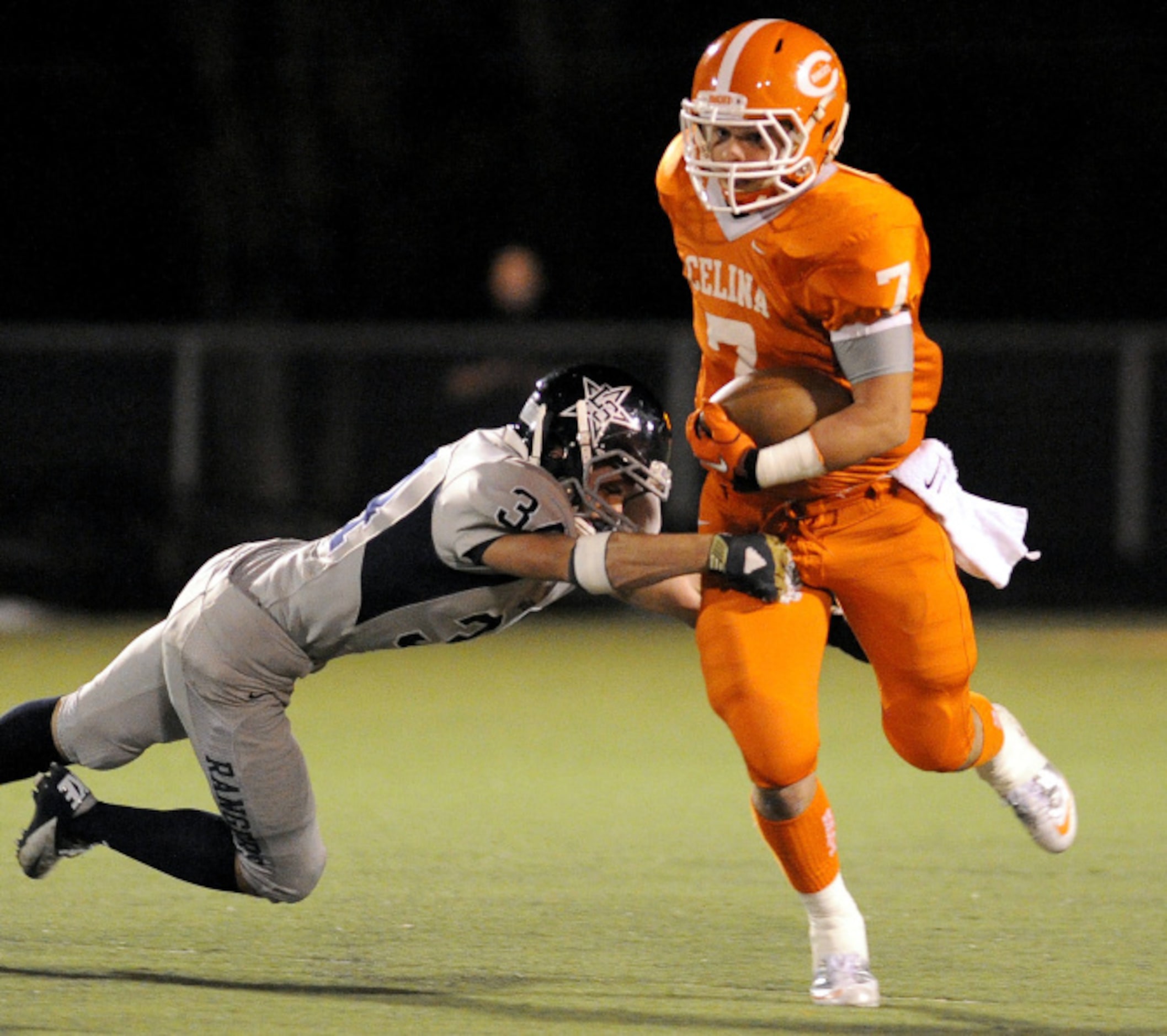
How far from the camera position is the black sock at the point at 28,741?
15.3 ft

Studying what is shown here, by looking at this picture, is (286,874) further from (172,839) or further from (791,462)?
(791,462)

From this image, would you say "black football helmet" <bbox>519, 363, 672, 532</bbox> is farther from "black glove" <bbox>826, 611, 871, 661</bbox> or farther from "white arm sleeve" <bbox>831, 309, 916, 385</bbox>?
"black glove" <bbox>826, 611, 871, 661</bbox>

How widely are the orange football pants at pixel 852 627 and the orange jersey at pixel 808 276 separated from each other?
0.08 meters

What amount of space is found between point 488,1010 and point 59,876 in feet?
5.17

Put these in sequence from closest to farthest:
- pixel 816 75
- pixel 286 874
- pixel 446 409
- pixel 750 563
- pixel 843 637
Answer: pixel 750 563 < pixel 816 75 < pixel 286 874 < pixel 843 637 < pixel 446 409

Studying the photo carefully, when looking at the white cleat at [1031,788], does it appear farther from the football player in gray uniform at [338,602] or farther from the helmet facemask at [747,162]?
the helmet facemask at [747,162]

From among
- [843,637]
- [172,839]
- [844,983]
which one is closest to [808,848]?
[844,983]

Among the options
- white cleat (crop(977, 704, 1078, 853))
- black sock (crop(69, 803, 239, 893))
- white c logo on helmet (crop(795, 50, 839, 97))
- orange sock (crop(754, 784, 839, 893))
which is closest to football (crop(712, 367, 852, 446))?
white c logo on helmet (crop(795, 50, 839, 97))

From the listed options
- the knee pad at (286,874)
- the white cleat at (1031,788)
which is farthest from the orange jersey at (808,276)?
the knee pad at (286,874)

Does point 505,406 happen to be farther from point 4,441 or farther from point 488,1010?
point 488,1010

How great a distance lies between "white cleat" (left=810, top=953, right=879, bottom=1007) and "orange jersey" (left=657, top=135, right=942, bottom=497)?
0.93 meters

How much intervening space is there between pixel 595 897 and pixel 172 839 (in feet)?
3.45

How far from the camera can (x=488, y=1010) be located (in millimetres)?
4074

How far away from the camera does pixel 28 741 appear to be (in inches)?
183
